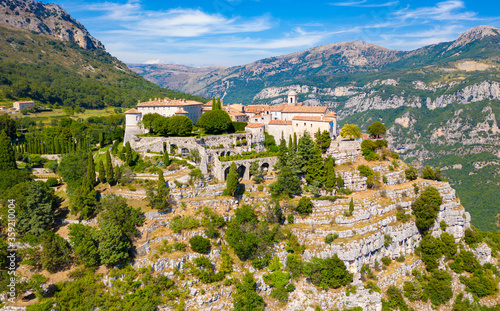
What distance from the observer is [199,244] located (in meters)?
42.0

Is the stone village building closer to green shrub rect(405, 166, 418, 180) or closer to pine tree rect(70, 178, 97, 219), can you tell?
green shrub rect(405, 166, 418, 180)

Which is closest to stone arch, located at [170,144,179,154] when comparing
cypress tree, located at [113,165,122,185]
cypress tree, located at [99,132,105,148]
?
cypress tree, located at [113,165,122,185]

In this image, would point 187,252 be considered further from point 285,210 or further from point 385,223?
point 385,223

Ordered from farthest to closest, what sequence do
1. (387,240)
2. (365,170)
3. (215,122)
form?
(215,122) → (365,170) → (387,240)

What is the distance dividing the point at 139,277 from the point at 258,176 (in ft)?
83.0

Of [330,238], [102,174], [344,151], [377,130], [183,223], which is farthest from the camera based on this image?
[377,130]

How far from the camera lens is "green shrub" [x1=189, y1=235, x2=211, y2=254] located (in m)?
42.0

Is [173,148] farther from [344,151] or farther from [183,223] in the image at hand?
[344,151]

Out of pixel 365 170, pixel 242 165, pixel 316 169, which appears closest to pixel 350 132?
pixel 365 170

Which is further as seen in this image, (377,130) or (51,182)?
(377,130)

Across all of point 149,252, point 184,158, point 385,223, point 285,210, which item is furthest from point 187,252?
point 385,223

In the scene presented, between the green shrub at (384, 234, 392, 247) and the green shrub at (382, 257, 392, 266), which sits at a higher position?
the green shrub at (384, 234, 392, 247)

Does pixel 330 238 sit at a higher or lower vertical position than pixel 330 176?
lower

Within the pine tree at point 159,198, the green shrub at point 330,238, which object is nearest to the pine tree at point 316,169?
the green shrub at point 330,238
